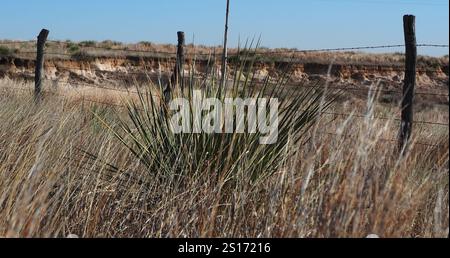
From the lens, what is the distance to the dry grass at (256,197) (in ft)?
9.27

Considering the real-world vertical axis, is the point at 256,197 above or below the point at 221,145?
below

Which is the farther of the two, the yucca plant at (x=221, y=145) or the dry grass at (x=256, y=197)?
the yucca plant at (x=221, y=145)

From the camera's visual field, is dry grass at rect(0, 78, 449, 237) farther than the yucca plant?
No

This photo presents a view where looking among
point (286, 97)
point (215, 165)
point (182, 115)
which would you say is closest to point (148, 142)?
point (182, 115)

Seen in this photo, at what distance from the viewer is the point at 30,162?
4621mm

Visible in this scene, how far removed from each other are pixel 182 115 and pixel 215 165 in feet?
1.55

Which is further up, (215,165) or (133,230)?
(215,165)

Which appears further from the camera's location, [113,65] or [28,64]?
[113,65]

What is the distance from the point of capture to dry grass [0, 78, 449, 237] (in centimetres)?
282

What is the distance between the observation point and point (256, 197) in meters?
3.80

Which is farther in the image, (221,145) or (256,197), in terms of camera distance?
(221,145)

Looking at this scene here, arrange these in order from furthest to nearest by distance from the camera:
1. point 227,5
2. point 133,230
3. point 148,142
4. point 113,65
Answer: point 113,65 < point 227,5 < point 148,142 < point 133,230
